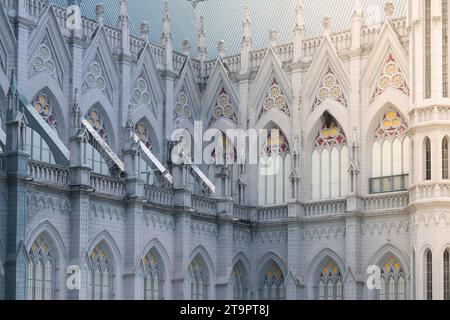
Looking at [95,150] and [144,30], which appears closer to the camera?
[95,150]

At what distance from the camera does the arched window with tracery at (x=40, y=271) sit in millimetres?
41031

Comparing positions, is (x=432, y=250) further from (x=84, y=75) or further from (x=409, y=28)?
(x=84, y=75)

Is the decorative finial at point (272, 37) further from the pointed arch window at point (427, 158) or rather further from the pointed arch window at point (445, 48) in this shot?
the pointed arch window at point (427, 158)

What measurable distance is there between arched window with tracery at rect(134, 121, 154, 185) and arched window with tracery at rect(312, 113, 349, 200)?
26.5 feet

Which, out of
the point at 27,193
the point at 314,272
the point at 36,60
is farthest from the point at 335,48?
the point at 27,193

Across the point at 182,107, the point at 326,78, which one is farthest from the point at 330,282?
the point at 182,107

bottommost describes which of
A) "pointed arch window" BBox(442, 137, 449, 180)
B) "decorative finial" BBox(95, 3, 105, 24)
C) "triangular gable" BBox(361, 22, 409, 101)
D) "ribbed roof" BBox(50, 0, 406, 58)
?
"pointed arch window" BBox(442, 137, 449, 180)

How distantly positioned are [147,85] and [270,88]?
636 centimetres

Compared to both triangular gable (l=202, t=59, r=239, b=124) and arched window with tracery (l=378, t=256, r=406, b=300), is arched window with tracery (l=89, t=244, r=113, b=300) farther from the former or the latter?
triangular gable (l=202, t=59, r=239, b=124)

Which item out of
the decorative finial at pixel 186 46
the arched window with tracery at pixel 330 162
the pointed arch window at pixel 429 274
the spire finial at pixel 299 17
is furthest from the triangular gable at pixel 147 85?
the pointed arch window at pixel 429 274

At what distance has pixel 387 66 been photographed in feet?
171

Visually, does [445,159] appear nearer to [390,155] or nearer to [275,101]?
[390,155]

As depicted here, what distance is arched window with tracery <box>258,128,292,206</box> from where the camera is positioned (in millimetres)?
54938

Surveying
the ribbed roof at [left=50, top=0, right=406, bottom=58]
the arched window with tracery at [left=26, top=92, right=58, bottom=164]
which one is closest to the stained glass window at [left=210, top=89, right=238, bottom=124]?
the ribbed roof at [left=50, top=0, right=406, bottom=58]
